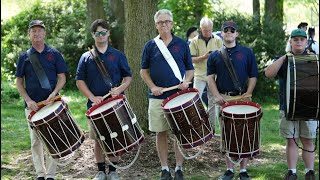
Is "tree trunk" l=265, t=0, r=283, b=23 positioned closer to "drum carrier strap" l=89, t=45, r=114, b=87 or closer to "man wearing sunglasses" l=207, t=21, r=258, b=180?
"man wearing sunglasses" l=207, t=21, r=258, b=180


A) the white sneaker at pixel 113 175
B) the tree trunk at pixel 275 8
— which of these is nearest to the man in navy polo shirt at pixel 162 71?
the white sneaker at pixel 113 175

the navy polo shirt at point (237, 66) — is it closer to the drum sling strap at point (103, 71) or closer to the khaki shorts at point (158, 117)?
the khaki shorts at point (158, 117)

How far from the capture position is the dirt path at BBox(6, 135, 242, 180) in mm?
7133

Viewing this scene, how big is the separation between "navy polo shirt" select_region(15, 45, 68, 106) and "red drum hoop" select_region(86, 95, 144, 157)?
67 centimetres

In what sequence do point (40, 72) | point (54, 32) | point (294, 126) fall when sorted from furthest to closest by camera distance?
point (54, 32) < point (294, 126) < point (40, 72)

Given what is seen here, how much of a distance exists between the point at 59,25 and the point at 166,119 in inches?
466

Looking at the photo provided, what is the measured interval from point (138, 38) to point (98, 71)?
170 centimetres

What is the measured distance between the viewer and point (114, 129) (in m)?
6.01

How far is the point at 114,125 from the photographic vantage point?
5.99 m

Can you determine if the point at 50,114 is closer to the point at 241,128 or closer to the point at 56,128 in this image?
the point at 56,128

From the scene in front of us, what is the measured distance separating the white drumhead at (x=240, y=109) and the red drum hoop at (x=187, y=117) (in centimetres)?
27

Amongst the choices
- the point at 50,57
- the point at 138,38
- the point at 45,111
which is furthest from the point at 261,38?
the point at 45,111

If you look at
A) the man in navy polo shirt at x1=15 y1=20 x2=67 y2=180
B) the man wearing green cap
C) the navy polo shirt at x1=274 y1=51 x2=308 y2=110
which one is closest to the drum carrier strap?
the man in navy polo shirt at x1=15 y1=20 x2=67 y2=180

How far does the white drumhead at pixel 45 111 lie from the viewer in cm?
595
